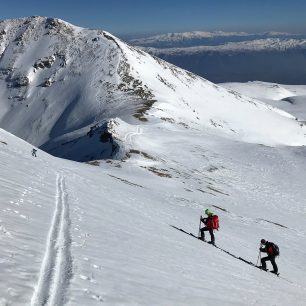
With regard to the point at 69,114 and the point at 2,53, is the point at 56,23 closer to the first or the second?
the point at 2,53

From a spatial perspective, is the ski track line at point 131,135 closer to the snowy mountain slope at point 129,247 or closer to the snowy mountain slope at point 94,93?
the snowy mountain slope at point 94,93

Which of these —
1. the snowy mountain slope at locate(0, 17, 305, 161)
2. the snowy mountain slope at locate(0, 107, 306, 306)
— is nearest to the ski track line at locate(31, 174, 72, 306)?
the snowy mountain slope at locate(0, 107, 306, 306)

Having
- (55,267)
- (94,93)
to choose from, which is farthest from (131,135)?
(94,93)

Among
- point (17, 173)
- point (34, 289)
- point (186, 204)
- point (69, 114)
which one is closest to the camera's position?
point (34, 289)

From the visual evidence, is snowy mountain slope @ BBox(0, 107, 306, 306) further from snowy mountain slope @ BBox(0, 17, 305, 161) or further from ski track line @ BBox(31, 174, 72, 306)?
snowy mountain slope @ BBox(0, 17, 305, 161)

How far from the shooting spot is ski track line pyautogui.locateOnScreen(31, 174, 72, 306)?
896 centimetres

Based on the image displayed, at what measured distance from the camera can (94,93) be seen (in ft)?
455

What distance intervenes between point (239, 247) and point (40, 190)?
1175 centimetres

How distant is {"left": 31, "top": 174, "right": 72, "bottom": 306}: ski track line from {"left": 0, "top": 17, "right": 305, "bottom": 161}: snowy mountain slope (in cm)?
7944

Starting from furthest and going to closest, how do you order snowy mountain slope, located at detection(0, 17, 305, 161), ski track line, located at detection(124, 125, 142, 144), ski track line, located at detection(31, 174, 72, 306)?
snowy mountain slope, located at detection(0, 17, 305, 161) < ski track line, located at detection(124, 125, 142, 144) < ski track line, located at detection(31, 174, 72, 306)

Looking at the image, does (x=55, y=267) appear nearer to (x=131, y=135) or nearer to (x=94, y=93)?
(x=131, y=135)

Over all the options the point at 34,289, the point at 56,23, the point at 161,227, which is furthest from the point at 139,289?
the point at 56,23

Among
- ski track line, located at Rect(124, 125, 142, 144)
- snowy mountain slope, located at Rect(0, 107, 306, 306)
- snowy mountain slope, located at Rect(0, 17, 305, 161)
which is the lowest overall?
snowy mountain slope, located at Rect(0, 107, 306, 306)

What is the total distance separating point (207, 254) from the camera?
19.4m
